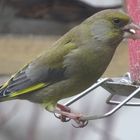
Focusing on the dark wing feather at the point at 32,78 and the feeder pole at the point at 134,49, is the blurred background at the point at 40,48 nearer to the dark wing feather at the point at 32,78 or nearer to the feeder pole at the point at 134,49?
the feeder pole at the point at 134,49

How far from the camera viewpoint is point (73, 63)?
486 cm

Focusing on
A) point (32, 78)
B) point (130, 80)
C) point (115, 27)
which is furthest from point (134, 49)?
point (32, 78)

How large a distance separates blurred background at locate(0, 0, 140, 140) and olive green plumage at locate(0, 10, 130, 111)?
0.83 meters

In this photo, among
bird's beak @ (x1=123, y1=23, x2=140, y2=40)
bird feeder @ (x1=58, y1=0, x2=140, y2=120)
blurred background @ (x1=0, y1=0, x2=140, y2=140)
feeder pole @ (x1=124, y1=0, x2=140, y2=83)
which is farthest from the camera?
blurred background @ (x1=0, y1=0, x2=140, y2=140)

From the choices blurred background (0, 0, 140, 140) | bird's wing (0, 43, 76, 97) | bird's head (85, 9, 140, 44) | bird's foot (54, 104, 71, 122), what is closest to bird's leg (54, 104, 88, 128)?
bird's foot (54, 104, 71, 122)

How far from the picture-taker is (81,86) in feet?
15.8

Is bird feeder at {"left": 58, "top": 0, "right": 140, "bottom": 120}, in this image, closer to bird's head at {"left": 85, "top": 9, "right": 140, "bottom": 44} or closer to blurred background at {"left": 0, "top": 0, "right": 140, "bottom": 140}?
bird's head at {"left": 85, "top": 9, "right": 140, "bottom": 44}

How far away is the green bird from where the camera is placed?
480 cm

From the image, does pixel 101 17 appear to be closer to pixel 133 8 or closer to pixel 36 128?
pixel 133 8

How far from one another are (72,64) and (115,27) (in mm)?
246

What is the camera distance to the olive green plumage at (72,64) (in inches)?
189

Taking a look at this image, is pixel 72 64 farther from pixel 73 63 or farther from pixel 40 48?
pixel 40 48

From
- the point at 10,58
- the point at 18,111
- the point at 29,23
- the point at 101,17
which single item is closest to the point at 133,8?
the point at 101,17

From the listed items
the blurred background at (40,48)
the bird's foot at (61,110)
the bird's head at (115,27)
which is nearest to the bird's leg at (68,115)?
the bird's foot at (61,110)
